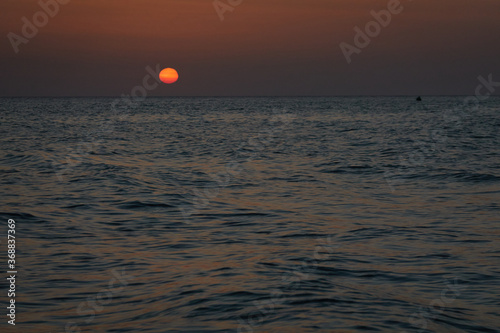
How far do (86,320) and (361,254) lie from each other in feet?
18.9

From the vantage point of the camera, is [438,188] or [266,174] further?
[266,174]

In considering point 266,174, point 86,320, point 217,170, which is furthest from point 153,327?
point 217,170

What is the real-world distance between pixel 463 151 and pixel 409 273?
28.3 meters

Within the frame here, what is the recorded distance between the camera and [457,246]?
41.5 ft

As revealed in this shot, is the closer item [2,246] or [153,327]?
[153,327]

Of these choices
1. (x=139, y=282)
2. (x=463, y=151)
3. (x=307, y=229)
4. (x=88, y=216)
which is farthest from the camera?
(x=463, y=151)

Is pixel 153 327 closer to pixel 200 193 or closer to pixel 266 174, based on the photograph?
pixel 200 193

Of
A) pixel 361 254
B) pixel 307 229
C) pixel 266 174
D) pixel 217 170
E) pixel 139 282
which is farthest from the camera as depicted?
pixel 217 170

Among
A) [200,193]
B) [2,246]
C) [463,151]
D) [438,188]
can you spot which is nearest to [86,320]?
[2,246]

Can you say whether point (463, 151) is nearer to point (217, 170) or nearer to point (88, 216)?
point (217, 170)

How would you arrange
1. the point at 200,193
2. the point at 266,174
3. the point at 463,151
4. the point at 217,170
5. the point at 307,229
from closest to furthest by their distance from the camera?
the point at 307,229
the point at 200,193
the point at 266,174
the point at 217,170
the point at 463,151

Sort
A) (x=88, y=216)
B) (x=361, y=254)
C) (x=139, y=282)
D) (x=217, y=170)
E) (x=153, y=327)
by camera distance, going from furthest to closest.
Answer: (x=217, y=170) → (x=88, y=216) → (x=361, y=254) → (x=139, y=282) → (x=153, y=327)

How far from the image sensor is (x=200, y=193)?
811 inches

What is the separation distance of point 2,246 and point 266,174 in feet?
47.3
